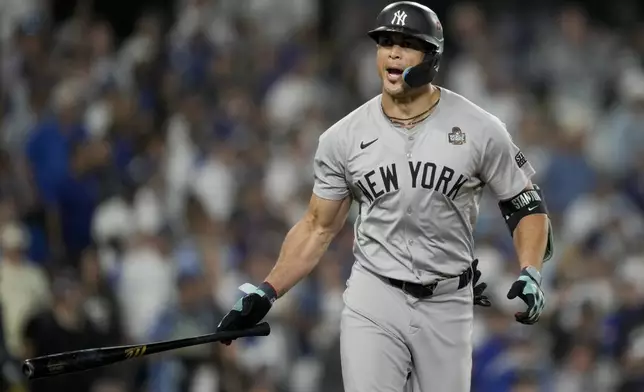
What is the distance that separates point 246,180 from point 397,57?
5848 millimetres

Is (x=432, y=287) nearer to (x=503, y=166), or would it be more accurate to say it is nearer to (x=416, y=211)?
(x=416, y=211)

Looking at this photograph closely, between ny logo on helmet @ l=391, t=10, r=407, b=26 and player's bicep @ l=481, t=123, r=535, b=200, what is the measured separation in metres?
0.58

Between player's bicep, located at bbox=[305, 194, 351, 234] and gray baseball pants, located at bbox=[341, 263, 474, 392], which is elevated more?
player's bicep, located at bbox=[305, 194, 351, 234]

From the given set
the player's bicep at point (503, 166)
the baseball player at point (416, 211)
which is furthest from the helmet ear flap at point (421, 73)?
the player's bicep at point (503, 166)

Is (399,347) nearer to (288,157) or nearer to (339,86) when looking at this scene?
(288,157)

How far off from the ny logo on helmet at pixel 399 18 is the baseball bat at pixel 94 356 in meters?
1.42

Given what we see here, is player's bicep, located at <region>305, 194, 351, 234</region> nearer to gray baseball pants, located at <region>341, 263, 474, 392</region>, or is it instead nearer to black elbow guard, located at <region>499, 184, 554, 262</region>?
gray baseball pants, located at <region>341, 263, 474, 392</region>

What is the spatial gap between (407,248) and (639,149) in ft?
22.5

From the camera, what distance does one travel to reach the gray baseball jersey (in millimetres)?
5586

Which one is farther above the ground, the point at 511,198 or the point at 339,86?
the point at 511,198

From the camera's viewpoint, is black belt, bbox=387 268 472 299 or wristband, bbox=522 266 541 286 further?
black belt, bbox=387 268 472 299

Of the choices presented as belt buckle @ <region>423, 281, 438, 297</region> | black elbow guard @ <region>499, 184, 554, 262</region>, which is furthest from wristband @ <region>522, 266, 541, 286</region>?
belt buckle @ <region>423, 281, 438, 297</region>

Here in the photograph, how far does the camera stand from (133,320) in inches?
404

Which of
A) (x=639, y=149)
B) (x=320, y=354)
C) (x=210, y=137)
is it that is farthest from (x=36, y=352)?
(x=639, y=149)
